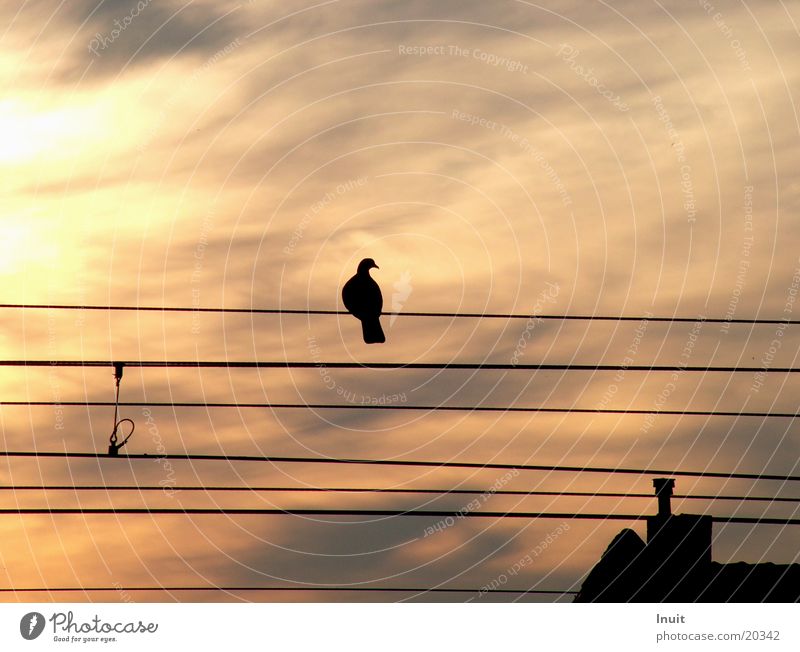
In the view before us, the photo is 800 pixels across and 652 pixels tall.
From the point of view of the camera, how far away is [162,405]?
1653 cm

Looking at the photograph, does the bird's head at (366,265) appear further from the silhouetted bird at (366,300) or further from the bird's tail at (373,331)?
the bird's tail at (373,331)

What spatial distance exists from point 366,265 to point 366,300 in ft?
2.36

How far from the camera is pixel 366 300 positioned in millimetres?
18203

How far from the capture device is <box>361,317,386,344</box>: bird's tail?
17.8m

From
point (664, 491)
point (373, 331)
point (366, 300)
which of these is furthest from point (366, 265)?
point (664, 491)

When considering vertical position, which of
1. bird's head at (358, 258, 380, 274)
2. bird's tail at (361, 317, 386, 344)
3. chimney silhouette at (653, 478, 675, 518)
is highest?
bird's head at (358, 258, 380, 274)

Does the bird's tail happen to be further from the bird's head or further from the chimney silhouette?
the chimney silhouette

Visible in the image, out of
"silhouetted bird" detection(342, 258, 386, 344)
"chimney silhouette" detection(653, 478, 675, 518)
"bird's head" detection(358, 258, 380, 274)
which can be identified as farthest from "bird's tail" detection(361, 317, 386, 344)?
"chimney silhouette" detection(653, 478, 675, 518)

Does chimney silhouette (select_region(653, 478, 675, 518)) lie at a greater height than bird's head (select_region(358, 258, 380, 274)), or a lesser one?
lesser

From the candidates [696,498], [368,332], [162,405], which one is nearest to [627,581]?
[696,498]

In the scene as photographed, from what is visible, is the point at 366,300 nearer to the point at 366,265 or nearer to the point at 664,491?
the point at 366,265

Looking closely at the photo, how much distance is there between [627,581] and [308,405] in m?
13.1

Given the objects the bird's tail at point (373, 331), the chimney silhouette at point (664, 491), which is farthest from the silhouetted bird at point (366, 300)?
the chimney silhouette at point (664, 491)
